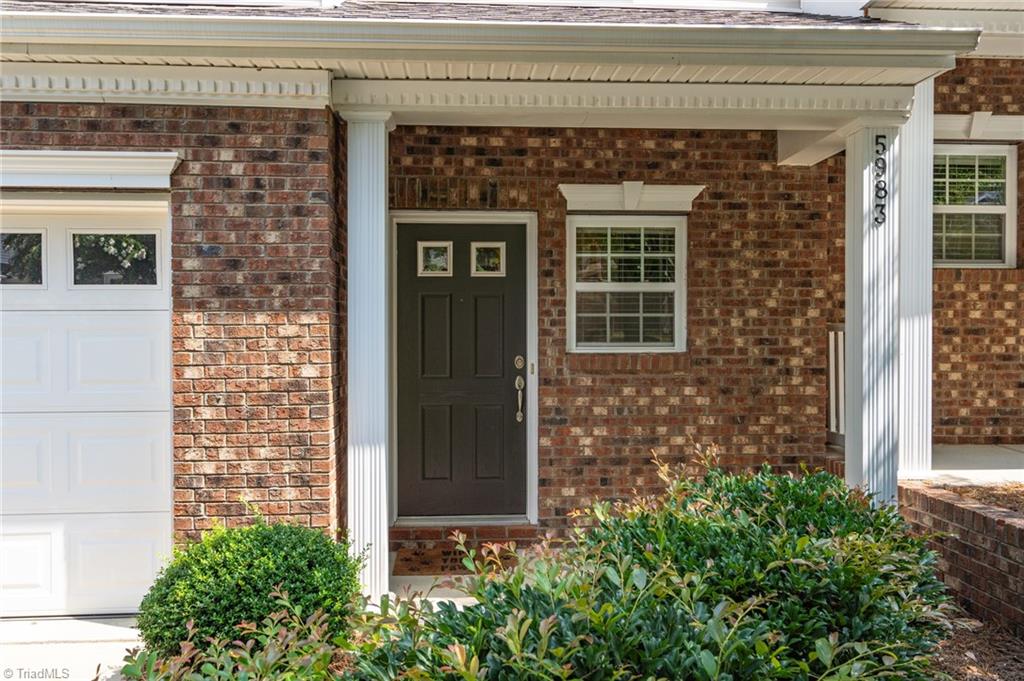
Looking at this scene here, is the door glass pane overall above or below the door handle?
above

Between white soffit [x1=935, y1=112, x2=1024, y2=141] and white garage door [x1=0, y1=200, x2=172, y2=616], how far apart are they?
6.24m

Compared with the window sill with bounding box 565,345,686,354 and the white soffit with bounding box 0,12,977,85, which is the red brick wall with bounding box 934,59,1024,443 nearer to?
the window sill with bounding box 565,345,686,354

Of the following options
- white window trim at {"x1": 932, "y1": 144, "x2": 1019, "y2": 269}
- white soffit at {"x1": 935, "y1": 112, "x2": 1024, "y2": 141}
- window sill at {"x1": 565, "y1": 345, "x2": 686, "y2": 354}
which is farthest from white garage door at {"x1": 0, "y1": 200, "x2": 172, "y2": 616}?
white window trim at {"x1": 932, "y1": 144, "x2": 1019, "y2": 269}

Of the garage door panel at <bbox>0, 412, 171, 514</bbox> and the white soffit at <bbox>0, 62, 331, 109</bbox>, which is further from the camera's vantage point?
the garage door panel at <bbox>0, 412, 171, 514</bbox>

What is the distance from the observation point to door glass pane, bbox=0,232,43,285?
4391mm

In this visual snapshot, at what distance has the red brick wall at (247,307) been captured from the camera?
4.25m

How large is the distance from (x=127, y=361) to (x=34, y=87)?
1598mm

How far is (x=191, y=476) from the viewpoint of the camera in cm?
426

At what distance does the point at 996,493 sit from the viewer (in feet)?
15.5

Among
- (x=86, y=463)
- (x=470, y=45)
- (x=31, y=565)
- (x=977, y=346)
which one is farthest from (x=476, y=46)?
(x=977, y=346)

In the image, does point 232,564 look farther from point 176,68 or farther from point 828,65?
point 828,65

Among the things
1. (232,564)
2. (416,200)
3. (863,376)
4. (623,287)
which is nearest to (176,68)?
(416,200)

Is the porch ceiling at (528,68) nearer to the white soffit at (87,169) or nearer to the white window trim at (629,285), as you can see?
the white soffit at (87,169)
